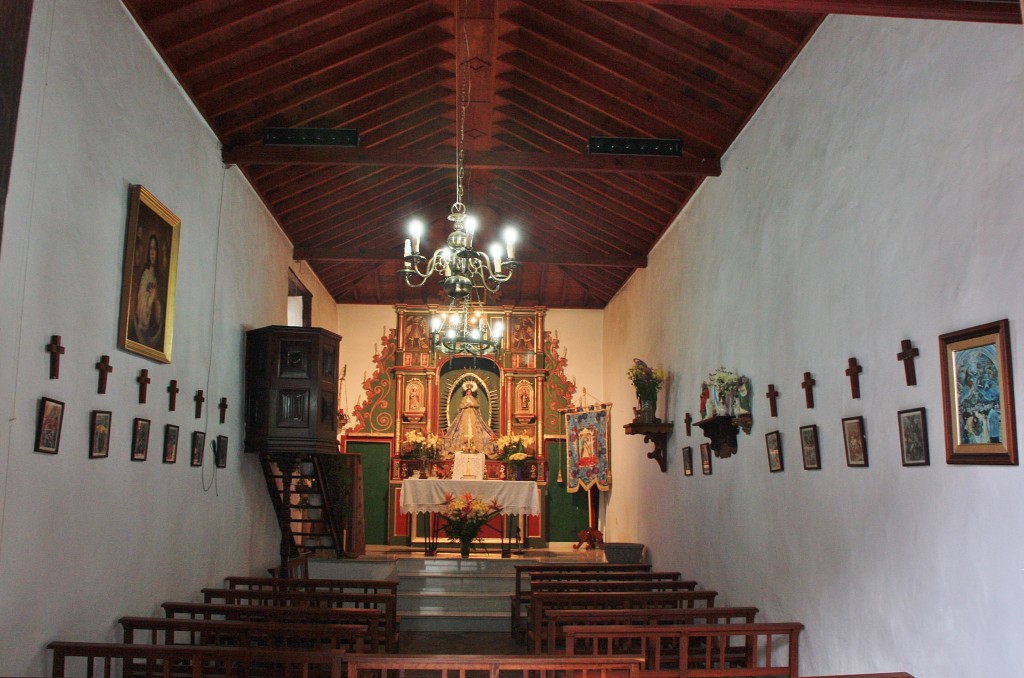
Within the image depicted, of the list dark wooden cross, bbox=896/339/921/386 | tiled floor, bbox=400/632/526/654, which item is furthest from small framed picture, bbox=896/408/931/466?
tiled floor, bbox=400/632/526/654

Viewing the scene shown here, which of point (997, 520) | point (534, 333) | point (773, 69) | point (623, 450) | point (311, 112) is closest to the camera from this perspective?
point (997, 520)

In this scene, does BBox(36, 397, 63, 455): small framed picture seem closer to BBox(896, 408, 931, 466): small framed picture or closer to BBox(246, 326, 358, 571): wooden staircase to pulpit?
BBox(246, 326, 358, 571): wooden staircase to pulpit

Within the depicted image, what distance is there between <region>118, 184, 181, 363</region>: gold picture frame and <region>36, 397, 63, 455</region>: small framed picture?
3.27ft

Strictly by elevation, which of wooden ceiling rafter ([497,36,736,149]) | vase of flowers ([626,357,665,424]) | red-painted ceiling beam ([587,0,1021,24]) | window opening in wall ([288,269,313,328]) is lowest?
vase of flowers ([626,357,665,424])

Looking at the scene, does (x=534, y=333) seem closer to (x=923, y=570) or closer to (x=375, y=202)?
(x=375, y=202)

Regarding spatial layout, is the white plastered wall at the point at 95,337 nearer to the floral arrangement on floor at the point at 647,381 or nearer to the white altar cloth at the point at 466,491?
the white altar cloth at the point at 466,491

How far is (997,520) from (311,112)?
678cm

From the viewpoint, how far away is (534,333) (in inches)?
616

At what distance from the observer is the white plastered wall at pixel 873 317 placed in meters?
3.95

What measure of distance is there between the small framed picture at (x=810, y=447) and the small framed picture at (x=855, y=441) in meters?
0.48

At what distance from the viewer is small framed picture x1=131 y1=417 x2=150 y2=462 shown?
6.25m

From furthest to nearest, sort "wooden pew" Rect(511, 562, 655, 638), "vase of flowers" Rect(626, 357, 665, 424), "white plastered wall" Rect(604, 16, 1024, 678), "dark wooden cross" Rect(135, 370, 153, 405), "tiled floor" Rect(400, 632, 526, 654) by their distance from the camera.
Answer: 1. "vase of flowers" Rect(626, 357, 665, 424)
2. "wooden pew" Rect(511, 562, 655, 638)
3. "tiled floor" Rect(400, 632, 526, 654)
4. "dark wooden cross" Rect(135, 370, 153, 405)
5. "white plastered wall" Rect(604, 16, 1024, 678)

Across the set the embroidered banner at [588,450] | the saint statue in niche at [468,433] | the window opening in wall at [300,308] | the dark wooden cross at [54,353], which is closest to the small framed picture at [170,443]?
the dark wooden cross at [54,353]

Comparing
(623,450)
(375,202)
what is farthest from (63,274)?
(623,450)
